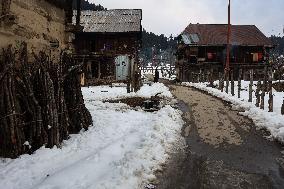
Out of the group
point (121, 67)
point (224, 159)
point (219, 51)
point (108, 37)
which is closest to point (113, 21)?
point (108, 37)

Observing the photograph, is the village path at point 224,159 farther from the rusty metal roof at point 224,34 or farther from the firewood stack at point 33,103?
the rusty metal roof at point 224,34

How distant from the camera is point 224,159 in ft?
21.1

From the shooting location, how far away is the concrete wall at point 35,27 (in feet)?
22.0

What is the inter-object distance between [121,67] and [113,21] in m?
5.90

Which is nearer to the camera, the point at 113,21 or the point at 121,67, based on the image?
the point at 121,67

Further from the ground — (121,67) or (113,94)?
(121,67)

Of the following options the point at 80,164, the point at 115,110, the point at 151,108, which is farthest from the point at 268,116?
the point at 80,164

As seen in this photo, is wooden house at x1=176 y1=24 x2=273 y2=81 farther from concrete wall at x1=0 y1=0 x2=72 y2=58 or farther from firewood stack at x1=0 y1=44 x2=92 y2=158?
firewood stack at x1=0 y1=44 x2=92 y2=158

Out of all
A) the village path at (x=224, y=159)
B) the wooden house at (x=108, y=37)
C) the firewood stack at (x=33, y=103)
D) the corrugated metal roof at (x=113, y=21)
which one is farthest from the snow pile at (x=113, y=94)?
the corrugated metal roof at (x=113, y=21)

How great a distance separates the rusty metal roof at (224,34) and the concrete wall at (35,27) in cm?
3184

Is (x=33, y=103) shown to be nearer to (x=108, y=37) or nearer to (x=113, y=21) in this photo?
(x=108, y=37)

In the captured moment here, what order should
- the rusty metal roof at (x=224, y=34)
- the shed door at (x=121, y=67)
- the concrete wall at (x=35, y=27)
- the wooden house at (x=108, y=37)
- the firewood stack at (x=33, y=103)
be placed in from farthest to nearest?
1. the rusty metal roof at (x=224, y=34)
2. the wooden house at (x=108, y=37)
3. the shed door at (x=121, y=67)
4. the concrete wall at (x=35, y=27)
5. the firewood stack at (x=33, y=103)

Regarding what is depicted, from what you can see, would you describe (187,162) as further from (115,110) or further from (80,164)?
(115,110)

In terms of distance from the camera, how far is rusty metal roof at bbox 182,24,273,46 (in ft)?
134
